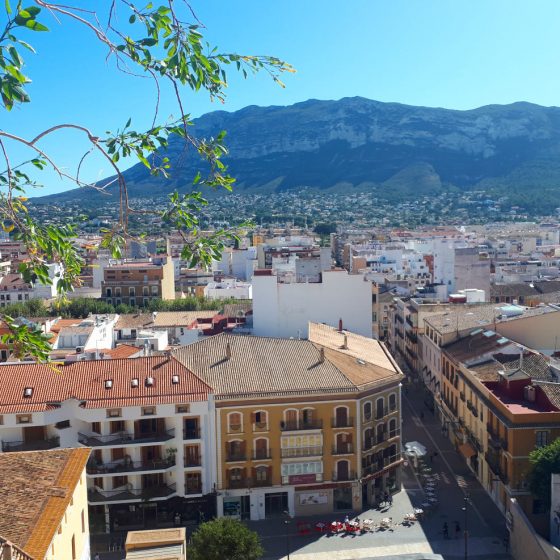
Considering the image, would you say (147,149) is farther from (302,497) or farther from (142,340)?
(142,340)

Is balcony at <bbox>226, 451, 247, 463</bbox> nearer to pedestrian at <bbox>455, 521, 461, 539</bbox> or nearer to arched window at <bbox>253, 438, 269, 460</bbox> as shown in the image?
arched window at <bbox>253, 438, 269, 460</bbox>

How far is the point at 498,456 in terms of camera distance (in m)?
36.1

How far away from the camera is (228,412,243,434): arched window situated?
120 feet

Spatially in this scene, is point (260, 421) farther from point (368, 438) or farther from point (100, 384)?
point (100, 384)

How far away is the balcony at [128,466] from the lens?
34.8m

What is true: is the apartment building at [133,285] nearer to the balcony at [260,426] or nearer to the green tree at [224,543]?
the balcony at [260,426]

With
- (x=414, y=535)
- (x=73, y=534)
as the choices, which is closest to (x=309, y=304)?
(x=414, y=535)

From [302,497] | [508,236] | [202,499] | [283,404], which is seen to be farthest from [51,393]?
[508,236]

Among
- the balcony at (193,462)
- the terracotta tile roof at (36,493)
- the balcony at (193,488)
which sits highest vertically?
the terracotta tile roof at (36,493)

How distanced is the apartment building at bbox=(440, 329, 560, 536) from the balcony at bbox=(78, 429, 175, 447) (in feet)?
56.5

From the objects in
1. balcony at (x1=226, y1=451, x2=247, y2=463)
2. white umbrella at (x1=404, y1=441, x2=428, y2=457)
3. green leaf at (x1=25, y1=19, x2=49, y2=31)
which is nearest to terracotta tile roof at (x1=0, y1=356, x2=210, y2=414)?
balcony at (x1=226, y1=451, x2=247, y2=463)

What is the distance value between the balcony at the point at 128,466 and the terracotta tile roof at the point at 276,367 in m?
4.40

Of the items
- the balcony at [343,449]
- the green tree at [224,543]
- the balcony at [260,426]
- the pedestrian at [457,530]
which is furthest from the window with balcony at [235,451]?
the pedestrian at [457,530]

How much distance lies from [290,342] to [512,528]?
15980 millimetres
